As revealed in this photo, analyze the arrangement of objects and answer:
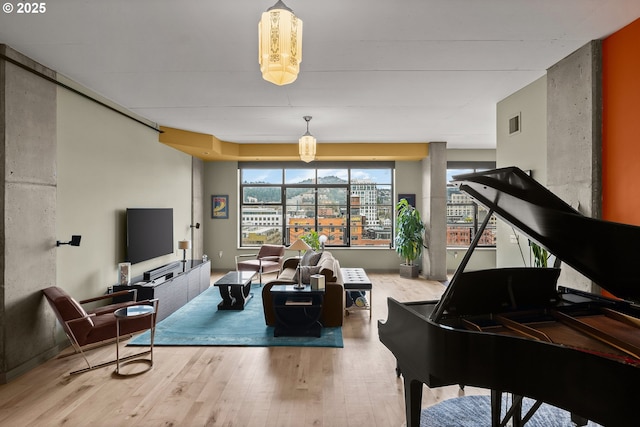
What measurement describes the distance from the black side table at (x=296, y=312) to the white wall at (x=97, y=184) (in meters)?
2.31

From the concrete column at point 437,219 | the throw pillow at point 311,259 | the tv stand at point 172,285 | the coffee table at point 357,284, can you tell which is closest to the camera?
→ the tv stand at point 172,285

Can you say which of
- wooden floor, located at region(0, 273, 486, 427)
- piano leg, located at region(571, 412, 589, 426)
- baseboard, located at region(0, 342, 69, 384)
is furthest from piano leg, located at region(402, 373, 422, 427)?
baseboard, located at region(0, 342, 69, 384)

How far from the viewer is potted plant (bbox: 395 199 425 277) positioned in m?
7.65

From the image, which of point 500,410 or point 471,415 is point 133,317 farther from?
point 500,410

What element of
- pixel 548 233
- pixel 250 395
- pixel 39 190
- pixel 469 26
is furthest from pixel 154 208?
pixel 548 233

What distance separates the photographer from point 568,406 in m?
1.61

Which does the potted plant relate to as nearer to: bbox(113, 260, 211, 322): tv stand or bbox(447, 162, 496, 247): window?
bbox(447, 162, 496, 247): window

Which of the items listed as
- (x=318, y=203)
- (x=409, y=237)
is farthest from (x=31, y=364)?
(x=409, y=237)

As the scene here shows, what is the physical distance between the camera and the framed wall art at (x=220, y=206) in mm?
8414

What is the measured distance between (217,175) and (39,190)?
510 cm

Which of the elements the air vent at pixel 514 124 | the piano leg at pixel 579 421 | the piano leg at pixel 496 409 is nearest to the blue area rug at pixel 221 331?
the piano leg at pixel 496 409

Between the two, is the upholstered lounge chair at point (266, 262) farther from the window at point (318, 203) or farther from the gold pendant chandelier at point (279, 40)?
the gold pendant chandelier at point (279, 40)

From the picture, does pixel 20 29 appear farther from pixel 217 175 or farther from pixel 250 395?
pixel 217 175

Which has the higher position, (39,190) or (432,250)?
(39,190)
